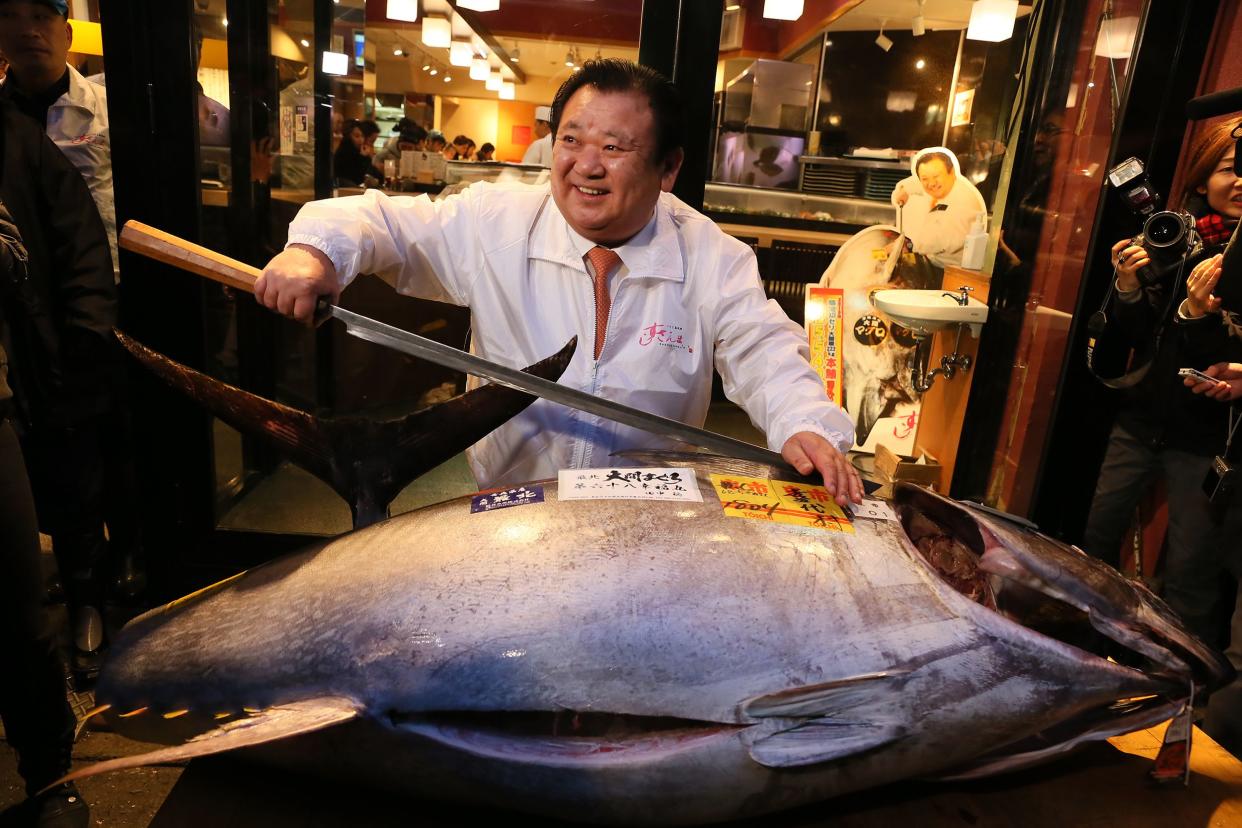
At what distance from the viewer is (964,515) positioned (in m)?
1.40

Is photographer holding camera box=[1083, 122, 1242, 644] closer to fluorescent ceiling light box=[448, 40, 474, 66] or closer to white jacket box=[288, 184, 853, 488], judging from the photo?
white jacket box=[288, 184, 853, 488]

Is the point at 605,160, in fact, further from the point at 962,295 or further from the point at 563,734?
the point at 962,295

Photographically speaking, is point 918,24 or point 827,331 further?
point 918,24

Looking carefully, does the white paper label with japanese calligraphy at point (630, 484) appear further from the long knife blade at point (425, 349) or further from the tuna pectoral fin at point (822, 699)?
the tuna pectoral fin at point (822, 699)

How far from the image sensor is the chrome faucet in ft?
12.9

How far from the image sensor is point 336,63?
10.8 feet

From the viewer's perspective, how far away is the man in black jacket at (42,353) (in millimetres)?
1796

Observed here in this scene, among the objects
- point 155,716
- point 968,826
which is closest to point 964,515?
point 968,826

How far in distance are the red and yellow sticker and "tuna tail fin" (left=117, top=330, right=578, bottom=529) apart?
0.39 metres

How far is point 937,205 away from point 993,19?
2.96 ft

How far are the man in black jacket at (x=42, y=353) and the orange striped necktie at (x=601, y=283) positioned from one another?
51.7 inches

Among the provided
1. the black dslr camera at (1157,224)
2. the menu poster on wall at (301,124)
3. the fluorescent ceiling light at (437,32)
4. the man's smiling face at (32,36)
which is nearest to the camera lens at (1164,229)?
the black dslr camera at (1157,224)

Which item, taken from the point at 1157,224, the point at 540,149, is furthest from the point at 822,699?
the point at 540,149

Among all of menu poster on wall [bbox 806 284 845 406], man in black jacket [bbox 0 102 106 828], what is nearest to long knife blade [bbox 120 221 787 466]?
man in black jacket [bbox 0 102 106 828]
